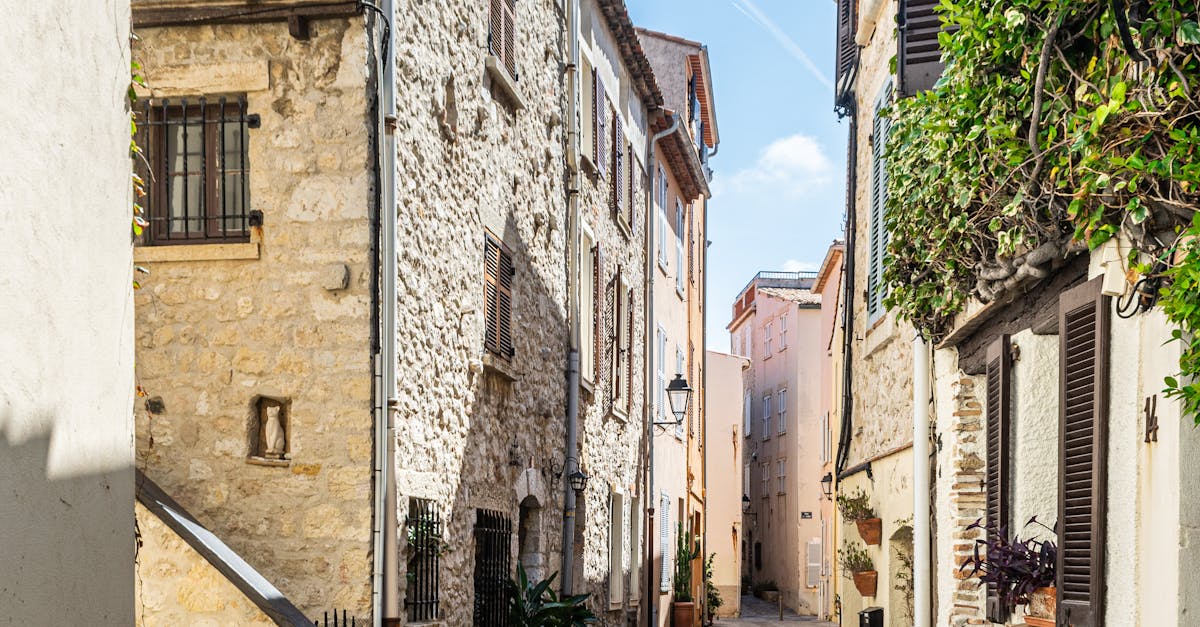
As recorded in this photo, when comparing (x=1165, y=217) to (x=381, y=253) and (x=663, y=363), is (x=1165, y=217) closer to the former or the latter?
(x=381, y=253)

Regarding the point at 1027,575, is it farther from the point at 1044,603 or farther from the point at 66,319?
the point at 66,319

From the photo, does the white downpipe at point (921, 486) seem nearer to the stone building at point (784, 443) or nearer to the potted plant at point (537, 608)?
the potted plant at point (537, 608)

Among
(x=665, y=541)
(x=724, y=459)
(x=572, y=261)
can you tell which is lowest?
(x=665, y=541)

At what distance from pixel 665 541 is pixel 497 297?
11153mm

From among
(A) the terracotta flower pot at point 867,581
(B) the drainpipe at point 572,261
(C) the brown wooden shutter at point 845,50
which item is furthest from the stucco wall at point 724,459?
(A) the terracotta flower pot at point 867,581

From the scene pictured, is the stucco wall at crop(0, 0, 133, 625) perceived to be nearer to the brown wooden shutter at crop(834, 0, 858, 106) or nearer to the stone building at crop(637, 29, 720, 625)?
the brown wooden shutter at crop(834, 0, 858, 106)

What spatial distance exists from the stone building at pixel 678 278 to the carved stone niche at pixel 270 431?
11.0 meters

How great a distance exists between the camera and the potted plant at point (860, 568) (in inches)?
473

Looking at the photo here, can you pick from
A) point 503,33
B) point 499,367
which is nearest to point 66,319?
point 499,367

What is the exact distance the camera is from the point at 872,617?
11.5 metres

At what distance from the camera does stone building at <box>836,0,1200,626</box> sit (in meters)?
4.87

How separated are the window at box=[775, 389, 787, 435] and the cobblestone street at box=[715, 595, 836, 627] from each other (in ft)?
17.4

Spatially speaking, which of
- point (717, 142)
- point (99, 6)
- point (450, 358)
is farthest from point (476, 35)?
point (717, 142)

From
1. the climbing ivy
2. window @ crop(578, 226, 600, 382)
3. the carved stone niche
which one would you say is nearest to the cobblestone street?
window @ crop(578, 226, 600, 382)
